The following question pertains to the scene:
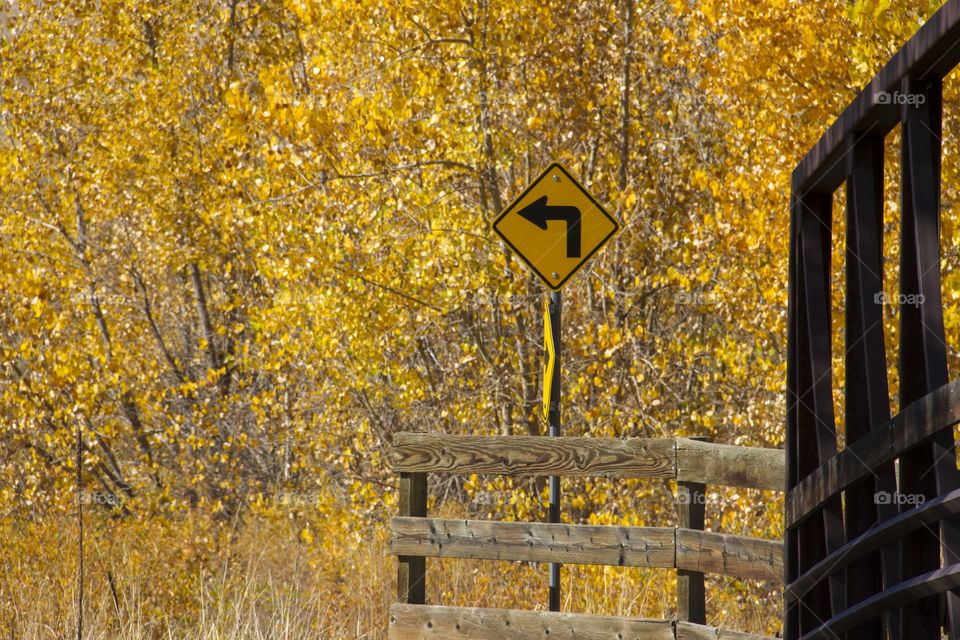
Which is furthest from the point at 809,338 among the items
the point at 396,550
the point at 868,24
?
the point at 868,24

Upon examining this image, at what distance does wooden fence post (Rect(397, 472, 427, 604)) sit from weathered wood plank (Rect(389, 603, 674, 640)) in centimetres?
15

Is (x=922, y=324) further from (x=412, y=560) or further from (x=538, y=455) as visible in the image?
(x=412, y=560)

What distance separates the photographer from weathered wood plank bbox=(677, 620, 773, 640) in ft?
17.0

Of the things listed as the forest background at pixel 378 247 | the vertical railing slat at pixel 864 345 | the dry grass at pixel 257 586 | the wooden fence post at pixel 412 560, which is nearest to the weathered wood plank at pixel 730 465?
the dry grass at pixel 257 586

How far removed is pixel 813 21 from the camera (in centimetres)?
934

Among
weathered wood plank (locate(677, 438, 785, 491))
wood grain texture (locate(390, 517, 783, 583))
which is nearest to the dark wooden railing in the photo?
weathered wood plank (locate(677, 438, 785, 491))

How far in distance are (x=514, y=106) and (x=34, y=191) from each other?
652 centimetres

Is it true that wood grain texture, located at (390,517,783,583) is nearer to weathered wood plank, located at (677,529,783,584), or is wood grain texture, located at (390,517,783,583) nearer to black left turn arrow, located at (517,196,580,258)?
weathered wood plank, located at (677,529,783,584)

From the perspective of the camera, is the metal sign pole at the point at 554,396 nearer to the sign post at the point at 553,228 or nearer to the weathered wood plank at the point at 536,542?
the sign post at the point at 553,228

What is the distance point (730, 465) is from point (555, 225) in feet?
9.42

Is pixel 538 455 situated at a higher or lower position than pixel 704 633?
higher

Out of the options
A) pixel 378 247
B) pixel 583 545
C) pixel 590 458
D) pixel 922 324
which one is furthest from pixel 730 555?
pixel 378 247

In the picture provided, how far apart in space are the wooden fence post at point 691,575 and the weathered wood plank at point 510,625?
0.12 metres

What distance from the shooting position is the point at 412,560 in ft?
21.1
